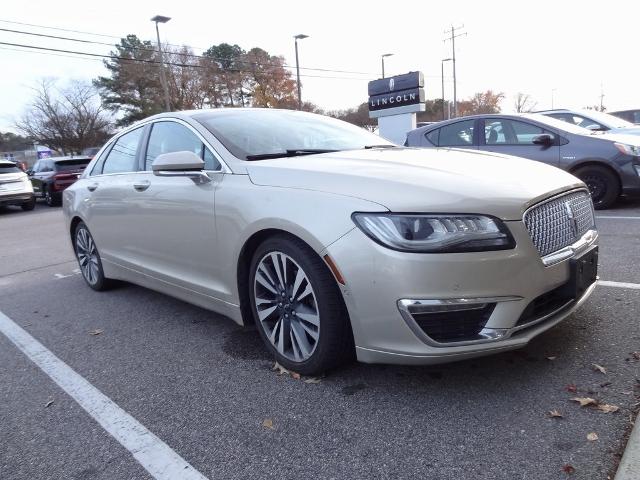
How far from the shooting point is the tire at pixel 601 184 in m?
7.25

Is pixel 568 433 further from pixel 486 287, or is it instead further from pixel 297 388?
pixel 297 388

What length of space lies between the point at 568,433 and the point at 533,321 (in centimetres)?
50

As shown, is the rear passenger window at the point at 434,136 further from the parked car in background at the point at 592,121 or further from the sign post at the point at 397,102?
the sign post at the point at 397,102

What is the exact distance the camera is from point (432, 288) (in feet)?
7.23

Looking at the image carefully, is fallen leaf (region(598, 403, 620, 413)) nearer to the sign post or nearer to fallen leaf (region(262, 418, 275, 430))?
fallen leaf (region(262, 418, 275, 430))

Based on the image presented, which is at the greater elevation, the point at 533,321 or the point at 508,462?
the point at 533,321

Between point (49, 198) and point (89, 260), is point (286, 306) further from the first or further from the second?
point (49, 198)

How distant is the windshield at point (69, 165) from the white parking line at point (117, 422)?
14.9 meters

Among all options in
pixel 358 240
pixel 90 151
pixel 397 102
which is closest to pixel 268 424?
pixel 358 240

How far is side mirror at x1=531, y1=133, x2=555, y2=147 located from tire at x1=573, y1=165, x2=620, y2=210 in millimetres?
580

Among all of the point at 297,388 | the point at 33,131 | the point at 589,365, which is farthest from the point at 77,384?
the point at 33,131

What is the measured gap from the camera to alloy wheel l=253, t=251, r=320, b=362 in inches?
105

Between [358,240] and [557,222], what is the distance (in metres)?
1.04

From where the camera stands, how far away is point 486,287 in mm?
2223
